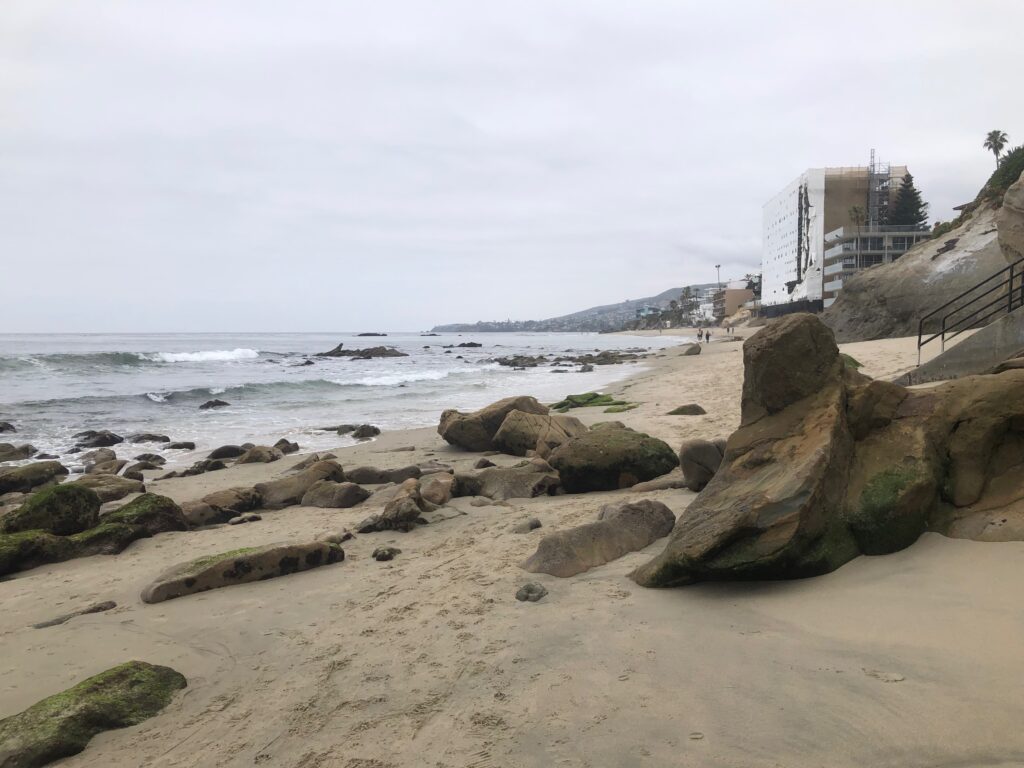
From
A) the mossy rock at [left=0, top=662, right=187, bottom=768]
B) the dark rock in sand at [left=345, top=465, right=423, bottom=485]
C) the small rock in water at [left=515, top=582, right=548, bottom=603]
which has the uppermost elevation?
the small rock in water at [left=515, top=582, right=548, bottom=603]

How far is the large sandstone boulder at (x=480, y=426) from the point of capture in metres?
12.5

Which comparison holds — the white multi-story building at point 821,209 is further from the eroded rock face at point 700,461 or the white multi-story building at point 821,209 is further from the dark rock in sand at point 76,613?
the dark rock in sand at point 76,613

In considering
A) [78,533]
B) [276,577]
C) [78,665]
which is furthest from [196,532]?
[78,665]

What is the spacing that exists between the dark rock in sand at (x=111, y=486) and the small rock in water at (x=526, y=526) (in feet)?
22.1

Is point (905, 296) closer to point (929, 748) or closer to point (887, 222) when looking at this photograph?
point (929, 748)

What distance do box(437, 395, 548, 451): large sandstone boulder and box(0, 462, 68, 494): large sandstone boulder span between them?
6.88 meters

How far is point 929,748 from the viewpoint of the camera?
2.31 metres

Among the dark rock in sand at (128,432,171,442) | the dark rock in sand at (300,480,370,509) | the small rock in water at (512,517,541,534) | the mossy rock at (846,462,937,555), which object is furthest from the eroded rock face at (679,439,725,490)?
the dark rock in sand at (128,432,171,442)

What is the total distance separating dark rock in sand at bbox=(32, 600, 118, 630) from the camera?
194 inches

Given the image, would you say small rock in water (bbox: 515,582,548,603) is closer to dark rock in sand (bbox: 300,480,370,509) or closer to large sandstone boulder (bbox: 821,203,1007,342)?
dark rock in sand (bbox: 300,480,370,509)

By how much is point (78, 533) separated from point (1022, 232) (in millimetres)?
16622

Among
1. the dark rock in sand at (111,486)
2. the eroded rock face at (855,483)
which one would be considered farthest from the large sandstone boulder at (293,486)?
the eroded rock face at (855,483)

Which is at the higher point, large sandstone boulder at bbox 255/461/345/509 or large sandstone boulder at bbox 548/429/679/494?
large sandstone boulder at bbox 548/429/679/494

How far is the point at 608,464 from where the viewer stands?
805 centimetres
